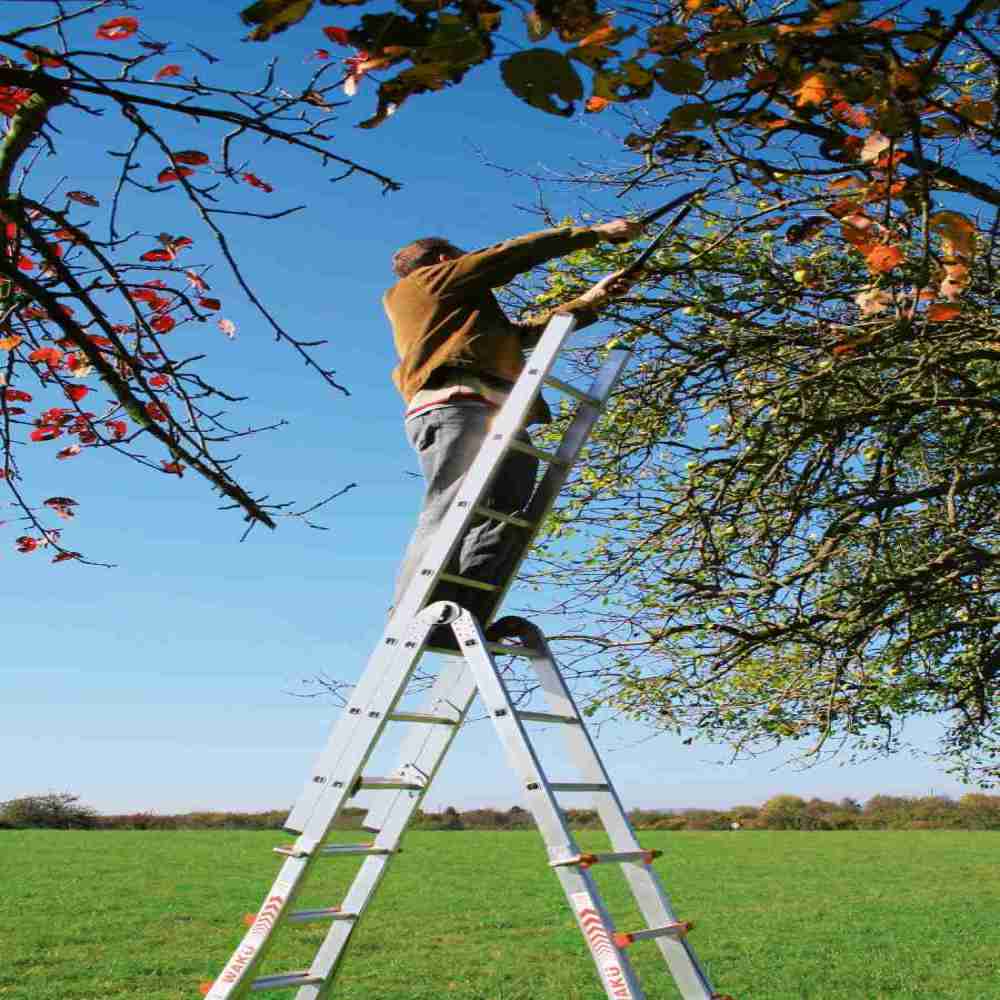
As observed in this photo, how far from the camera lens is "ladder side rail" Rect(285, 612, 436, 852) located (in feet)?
12.8

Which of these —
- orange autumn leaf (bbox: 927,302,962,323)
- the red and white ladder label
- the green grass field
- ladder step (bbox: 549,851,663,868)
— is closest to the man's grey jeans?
ladder step (bbox: 549,851,663,868)

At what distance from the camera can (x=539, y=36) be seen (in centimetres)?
279

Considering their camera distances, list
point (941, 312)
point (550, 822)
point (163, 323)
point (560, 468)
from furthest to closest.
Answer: point (163, 323) → point (941, 312) → point (560, 468) → point (550, 822)

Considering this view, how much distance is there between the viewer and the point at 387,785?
165 inches

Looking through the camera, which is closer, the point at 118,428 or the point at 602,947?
the point at 602,947

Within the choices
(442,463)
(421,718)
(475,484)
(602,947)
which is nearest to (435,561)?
(475,484)

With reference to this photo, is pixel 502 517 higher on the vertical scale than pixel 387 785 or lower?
higher

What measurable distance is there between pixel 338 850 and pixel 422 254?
2.53 metres

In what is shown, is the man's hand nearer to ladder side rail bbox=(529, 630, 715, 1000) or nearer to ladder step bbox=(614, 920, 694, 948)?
ladder side rail bbox=(529, 630, 715, 1000)

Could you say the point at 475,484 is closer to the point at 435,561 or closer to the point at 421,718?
the point at 435,561

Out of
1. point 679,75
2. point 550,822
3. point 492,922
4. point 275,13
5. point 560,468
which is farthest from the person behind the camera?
point 492,922

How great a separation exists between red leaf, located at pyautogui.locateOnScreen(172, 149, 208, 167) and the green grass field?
644 centimetres

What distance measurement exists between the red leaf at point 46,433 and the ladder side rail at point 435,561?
268 centimetres

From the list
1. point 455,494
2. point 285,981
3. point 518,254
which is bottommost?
point 285,981
